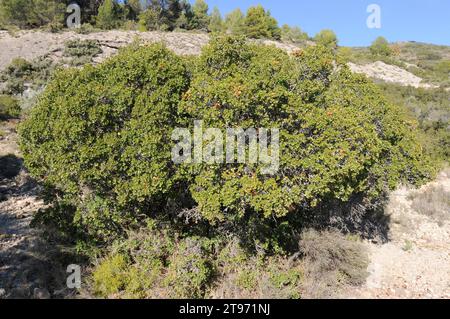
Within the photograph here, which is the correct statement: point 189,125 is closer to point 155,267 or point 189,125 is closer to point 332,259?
point 155,267

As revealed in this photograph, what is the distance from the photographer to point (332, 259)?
291 inches

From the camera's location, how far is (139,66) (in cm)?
666

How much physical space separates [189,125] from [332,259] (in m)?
4.15

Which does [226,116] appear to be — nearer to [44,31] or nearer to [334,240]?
[334,240]

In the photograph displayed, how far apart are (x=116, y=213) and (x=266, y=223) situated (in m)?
3.12

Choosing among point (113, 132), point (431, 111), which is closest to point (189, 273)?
point (113, 132)

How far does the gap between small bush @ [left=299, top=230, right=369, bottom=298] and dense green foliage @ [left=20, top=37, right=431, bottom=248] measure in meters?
0.82

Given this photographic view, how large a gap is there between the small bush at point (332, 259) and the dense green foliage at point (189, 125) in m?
0.82

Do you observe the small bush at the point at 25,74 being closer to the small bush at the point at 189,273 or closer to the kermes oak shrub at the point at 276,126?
the kermes oak shrub at the point at 276,126

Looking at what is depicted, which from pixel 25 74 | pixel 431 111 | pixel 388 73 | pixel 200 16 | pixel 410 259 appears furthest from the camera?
pixel 200 16

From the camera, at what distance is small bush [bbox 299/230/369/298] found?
23.7 feet

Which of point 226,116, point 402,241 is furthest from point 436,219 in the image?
point 226,116

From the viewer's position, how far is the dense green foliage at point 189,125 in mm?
5969

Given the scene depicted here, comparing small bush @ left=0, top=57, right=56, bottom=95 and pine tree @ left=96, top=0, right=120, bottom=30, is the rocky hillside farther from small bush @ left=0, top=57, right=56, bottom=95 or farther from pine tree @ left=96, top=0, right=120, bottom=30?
pine tree @ left=96, top=0, right=120, bottom=30
